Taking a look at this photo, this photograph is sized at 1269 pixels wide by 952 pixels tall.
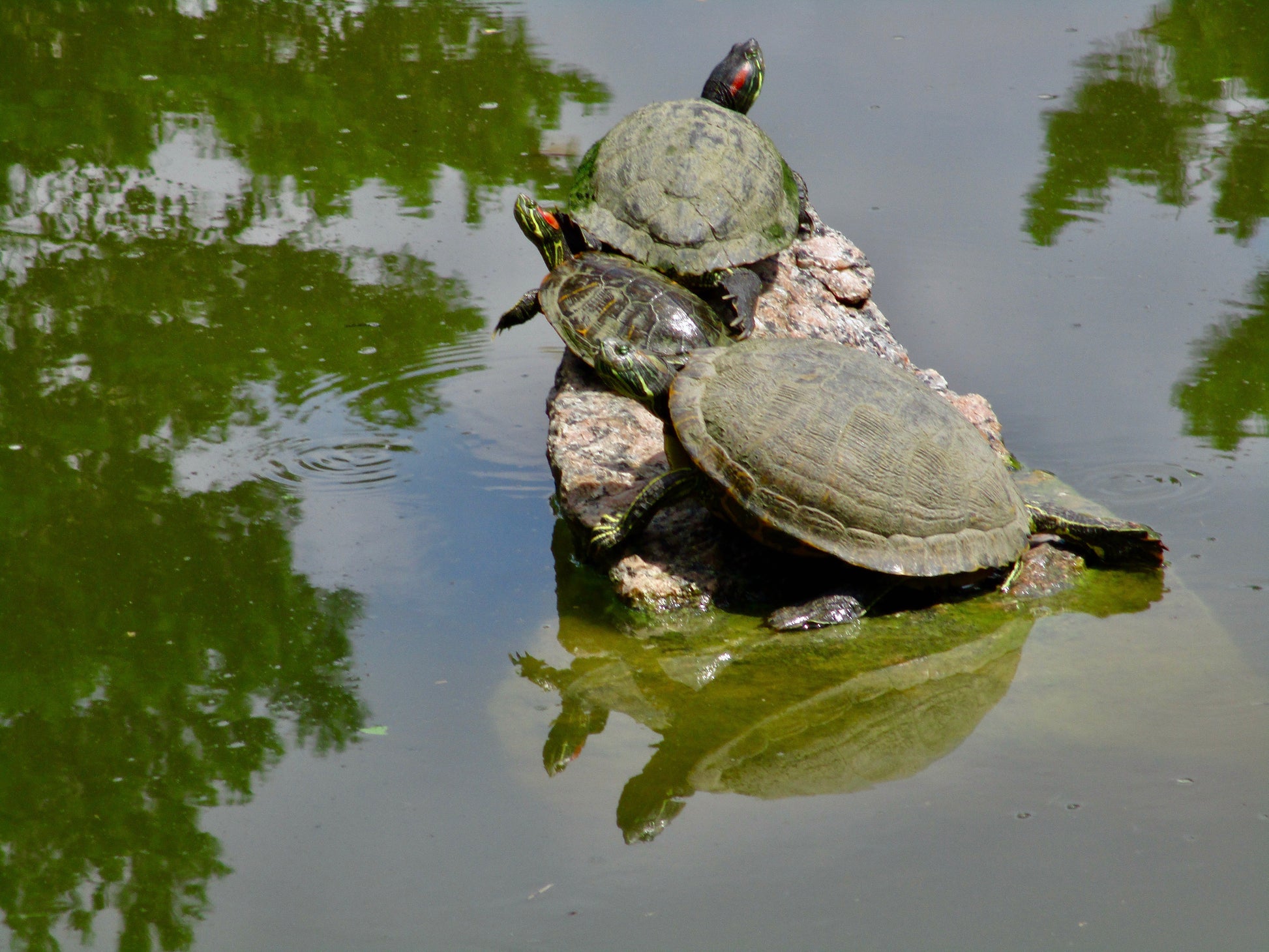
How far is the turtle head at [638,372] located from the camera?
3965mm

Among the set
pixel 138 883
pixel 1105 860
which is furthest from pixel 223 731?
pixel 1105 860

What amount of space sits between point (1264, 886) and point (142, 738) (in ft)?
10.0

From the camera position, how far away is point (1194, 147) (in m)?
8.38

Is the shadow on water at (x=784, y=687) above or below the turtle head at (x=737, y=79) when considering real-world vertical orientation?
below

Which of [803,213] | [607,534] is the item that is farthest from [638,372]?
[803,213]

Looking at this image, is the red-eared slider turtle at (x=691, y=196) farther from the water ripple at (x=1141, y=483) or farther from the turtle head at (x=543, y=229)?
the water ripple at (x=1141, y=483)

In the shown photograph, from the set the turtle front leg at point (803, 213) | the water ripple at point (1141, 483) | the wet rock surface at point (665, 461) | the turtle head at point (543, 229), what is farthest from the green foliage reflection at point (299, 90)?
the water ripple at point (1141, 483)

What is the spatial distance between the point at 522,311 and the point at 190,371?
169cm

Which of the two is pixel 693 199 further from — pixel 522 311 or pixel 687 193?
pixel 522 311

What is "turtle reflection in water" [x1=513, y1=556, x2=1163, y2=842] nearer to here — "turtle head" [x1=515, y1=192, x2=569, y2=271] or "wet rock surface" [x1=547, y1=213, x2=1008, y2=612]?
"wet rock surface" [x1=547, y1=213, x2=1008, y2=612]

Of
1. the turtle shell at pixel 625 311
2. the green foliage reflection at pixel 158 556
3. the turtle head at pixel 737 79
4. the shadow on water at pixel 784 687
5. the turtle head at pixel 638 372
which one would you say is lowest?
the green foliage reflection at pixel 158 556

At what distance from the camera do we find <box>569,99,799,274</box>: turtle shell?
5.22 meters

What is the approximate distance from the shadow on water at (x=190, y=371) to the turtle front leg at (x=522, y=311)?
0.40 metres

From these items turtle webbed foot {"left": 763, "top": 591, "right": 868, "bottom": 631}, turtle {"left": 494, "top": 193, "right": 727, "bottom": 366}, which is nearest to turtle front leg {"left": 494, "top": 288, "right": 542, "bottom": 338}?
turtle {"left": 494, "top": 193, "right": 727, "bottom": 366}
